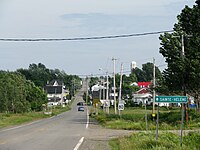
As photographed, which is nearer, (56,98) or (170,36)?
(170,36)

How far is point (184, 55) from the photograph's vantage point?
150 ft

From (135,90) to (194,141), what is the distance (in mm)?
137111

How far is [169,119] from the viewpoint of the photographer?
162 ft

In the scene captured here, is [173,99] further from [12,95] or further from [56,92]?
[56,92]

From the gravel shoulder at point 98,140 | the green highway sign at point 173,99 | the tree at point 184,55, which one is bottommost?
the gravel shoulder at point 98,140

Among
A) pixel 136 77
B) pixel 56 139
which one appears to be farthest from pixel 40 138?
pixel 136 77

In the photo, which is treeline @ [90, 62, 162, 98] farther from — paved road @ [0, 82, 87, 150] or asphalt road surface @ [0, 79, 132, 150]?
asphalt road surface @ [0, 79, 132, 150]

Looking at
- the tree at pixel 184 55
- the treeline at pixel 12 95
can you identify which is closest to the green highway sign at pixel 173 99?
the tree at pixel 184 55

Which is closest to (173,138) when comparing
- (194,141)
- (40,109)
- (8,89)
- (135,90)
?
(194,141)

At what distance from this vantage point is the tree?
1714 inches

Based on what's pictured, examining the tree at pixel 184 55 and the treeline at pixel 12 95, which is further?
the treeline at pixel 12 95

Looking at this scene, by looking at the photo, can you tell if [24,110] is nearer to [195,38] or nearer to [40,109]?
[40,109]

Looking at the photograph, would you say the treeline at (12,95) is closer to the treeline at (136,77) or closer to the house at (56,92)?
the treeline at (136,77)

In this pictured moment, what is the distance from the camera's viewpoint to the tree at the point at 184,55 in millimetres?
43531
